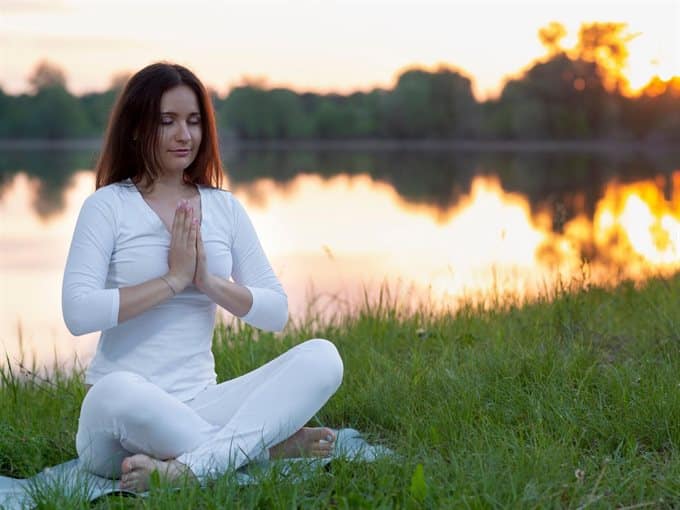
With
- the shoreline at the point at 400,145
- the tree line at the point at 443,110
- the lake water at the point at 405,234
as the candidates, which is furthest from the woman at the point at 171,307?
the shoreline at the point at 400,145

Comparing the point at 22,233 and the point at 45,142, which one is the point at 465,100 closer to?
the point at 45,142

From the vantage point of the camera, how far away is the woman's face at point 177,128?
296 centimetres

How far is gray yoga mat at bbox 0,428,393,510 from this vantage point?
2.67m

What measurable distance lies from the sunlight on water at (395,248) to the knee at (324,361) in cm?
174

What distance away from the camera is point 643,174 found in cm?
2814

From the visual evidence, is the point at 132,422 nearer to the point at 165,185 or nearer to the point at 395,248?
the point at 165,185

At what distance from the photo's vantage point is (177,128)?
2.97m

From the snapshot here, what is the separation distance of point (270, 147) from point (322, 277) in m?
Result: 44.6

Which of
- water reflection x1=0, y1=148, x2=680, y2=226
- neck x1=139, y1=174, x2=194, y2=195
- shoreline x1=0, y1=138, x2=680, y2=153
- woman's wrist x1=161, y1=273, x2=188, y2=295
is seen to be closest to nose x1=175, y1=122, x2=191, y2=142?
neck x1=139, y1=174, x2=194, y2=195

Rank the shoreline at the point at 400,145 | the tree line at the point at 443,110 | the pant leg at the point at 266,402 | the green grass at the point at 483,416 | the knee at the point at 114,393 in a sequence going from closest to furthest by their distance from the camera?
the green grass at the point at 483,416
the knee at the point at 114,393
the pant leg at the point at 266,402
the tree line at the point at 443,110
the shoreline at the point at 400,145

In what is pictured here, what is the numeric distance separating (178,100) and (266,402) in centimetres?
102

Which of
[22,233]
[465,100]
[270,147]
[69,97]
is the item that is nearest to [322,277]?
[22,233]

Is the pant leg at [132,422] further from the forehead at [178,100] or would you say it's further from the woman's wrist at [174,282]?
the forehead at [178,100]

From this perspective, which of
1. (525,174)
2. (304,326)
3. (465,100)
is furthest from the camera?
(465,100)
